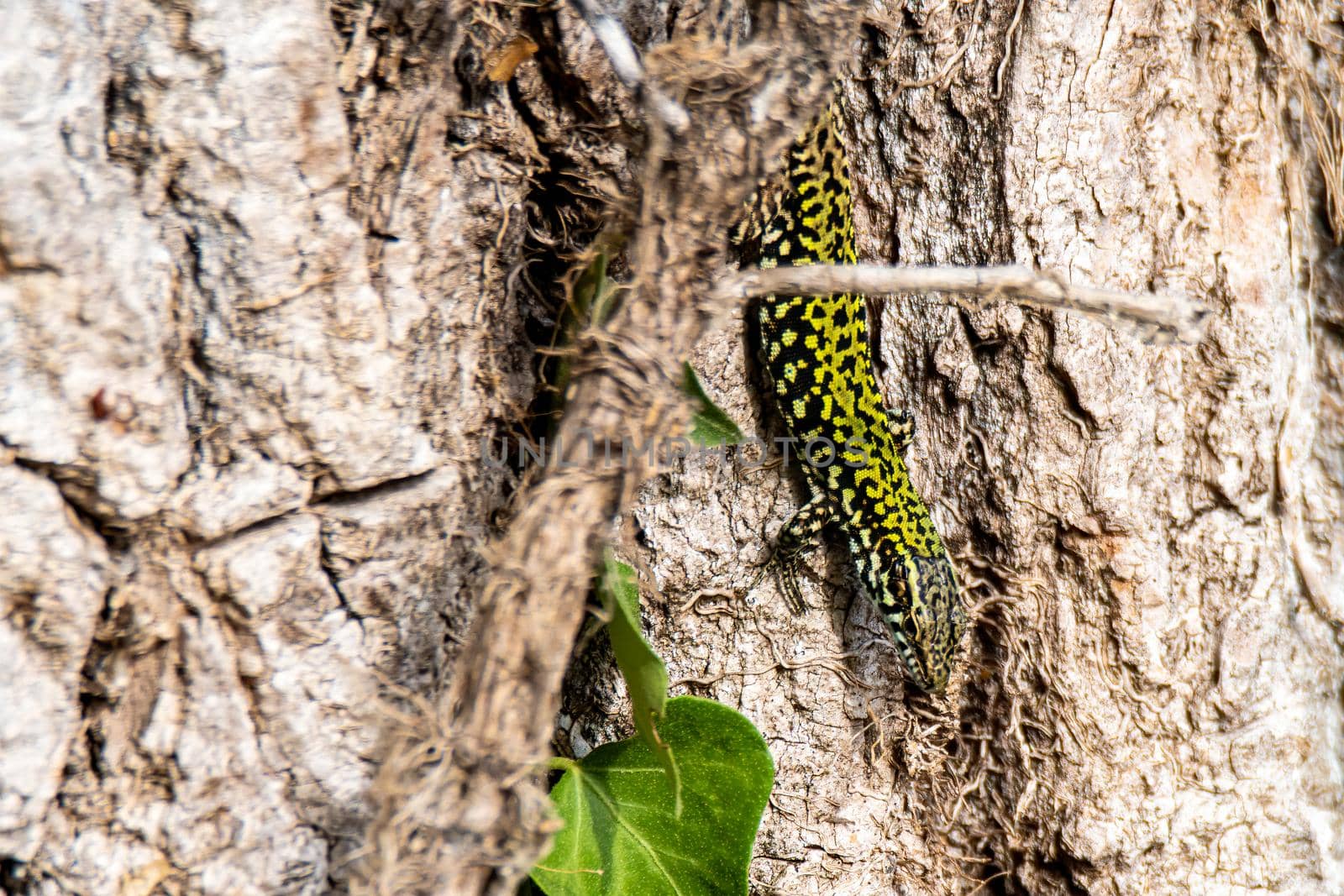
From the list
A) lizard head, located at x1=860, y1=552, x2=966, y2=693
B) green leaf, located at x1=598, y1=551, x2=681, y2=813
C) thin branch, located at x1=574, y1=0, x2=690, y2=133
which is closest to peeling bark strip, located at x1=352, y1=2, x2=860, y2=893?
thin branch, located at x1=574, y1=0, x2=690, y2=133

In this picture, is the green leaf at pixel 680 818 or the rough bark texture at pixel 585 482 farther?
the green leaf at pixel 680 818

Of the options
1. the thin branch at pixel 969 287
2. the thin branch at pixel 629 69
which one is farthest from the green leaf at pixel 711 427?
the thin branch at pixel 629 69

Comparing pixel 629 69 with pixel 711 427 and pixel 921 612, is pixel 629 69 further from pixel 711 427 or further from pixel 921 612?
pixel 921 612

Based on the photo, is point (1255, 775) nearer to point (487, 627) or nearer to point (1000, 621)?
point (1000, 621)

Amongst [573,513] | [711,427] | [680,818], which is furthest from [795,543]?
[573,513]

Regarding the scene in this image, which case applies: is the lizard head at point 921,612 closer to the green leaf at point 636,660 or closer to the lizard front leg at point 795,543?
the lizard front leg at point 795,543

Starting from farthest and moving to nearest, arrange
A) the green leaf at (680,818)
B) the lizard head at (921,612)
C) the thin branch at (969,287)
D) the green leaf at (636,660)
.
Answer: the lizard head at (921,612)
the green leaf at (680,818)
the green leaf at (636,660)
the thin branch at (969,287)

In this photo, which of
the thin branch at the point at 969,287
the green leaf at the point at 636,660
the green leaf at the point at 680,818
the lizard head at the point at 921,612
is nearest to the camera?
the thin branch at the point at 969,287

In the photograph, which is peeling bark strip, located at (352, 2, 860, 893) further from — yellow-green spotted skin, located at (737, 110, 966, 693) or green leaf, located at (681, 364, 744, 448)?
yellow-green spotted skin, located at (737, 110, 966, 693)
